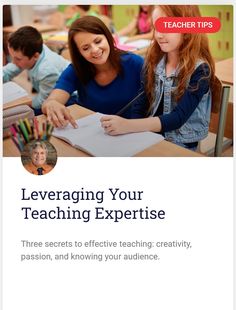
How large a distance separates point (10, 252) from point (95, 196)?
30cm

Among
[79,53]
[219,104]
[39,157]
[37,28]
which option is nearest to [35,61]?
[37,28]

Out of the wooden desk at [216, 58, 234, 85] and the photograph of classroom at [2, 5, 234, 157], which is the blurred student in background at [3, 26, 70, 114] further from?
the wooden desk at [216, 58, 234, 85]

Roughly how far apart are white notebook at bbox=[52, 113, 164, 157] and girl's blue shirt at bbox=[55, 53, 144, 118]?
4.2 inches

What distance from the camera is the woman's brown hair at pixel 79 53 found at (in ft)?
3.97

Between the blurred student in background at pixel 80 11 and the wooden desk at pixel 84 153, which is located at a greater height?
the blurred student in background at pixel 80 11

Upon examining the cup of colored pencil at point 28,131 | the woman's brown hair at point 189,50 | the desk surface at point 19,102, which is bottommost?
the cup of colored pencil at point 28,131

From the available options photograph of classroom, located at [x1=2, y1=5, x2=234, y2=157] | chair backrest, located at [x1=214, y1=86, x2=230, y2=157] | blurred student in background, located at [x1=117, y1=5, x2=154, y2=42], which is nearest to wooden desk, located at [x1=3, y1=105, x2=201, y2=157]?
photograph of classroom, located at [x1=2, y1=5, x2=234, y2=157]

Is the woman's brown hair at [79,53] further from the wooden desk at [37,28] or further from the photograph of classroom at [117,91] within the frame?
the wooden desk at [37,28]

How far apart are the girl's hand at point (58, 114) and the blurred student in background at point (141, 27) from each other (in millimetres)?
334

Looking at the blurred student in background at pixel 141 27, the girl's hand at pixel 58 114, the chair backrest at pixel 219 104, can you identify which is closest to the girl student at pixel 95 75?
the girl's hand at pixel 58 114

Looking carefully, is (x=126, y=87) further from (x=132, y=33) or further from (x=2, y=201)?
(x=2, y=201)

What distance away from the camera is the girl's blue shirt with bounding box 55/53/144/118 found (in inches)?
49.9

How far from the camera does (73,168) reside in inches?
46.9

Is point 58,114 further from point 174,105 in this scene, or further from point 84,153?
point 174,105
